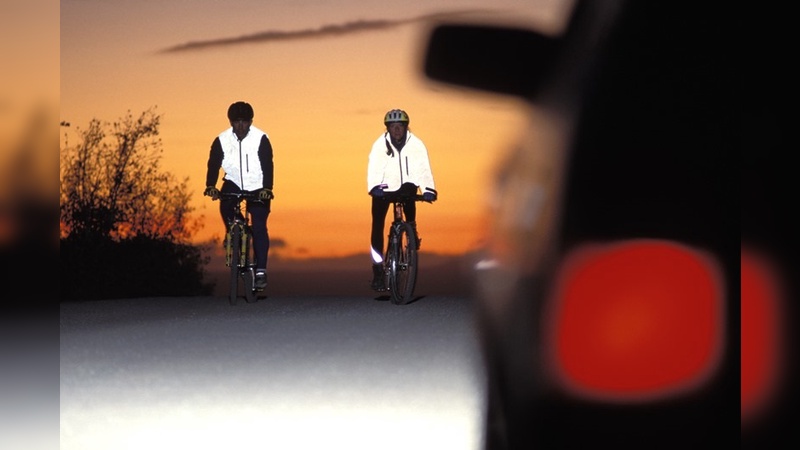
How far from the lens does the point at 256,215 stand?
54.7 ft

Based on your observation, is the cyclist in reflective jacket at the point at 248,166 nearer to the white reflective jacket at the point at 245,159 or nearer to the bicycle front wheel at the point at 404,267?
the white reflective jacket at the point at 245,159

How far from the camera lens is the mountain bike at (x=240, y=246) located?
16.2 m

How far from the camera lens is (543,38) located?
3938 millimetres

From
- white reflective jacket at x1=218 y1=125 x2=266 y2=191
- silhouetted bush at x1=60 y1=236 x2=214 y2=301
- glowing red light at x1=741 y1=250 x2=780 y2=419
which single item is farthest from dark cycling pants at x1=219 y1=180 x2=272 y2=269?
glowing red light at x1=741 y1=250 x2=780 y2=419

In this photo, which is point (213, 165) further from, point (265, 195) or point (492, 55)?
point (492, 55)

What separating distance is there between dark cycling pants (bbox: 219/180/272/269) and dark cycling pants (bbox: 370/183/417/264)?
4.03 feet

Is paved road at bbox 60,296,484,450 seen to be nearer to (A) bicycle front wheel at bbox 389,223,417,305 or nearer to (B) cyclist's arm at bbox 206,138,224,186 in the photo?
(A) bicycle front wheel at bbox 389,223,417,305

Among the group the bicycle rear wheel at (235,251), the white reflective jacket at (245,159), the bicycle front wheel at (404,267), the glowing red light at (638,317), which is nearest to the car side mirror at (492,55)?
the glowing red light at (638,317)

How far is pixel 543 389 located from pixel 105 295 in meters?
18.0

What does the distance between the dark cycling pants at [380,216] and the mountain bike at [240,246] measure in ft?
4.61

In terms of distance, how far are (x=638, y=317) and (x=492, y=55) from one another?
0.91 metres

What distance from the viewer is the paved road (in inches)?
290

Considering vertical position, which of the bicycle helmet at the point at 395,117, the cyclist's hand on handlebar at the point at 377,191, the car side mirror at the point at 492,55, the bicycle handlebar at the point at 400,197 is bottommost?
the bicycle handlebar at the point at 400,197

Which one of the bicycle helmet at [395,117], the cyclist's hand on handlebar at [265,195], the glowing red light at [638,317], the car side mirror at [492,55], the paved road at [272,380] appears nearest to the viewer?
the glowing red light at [638,317]
